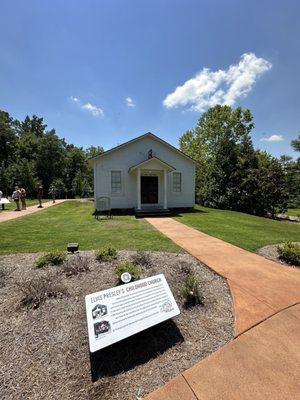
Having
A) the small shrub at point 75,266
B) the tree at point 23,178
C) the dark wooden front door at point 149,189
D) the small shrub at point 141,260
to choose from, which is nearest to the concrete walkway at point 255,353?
the small shrub at point 141,260

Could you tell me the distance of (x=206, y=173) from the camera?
21.9 metres

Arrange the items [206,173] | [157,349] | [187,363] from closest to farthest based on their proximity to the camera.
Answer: [187,363]
[157,349]
[206,173]

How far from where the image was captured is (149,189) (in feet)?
49.6

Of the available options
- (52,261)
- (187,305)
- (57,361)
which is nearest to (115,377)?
(57,361)

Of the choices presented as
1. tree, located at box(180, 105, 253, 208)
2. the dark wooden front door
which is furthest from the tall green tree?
the dark wooden front door

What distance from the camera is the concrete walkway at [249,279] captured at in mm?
3260

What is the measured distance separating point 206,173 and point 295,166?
837 inches

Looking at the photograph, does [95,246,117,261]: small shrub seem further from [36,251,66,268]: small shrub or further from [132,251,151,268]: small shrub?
[36,251,66,268]: small shrub

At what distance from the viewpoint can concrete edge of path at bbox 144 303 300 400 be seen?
204cm

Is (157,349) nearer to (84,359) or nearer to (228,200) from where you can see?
(84,359)

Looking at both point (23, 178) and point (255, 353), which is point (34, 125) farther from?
point (255, 353)

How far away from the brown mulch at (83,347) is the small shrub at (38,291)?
0.07m

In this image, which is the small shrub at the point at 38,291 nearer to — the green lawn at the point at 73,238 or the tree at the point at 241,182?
the green lawn at the point at 73,238

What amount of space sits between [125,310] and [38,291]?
1.58 metres
